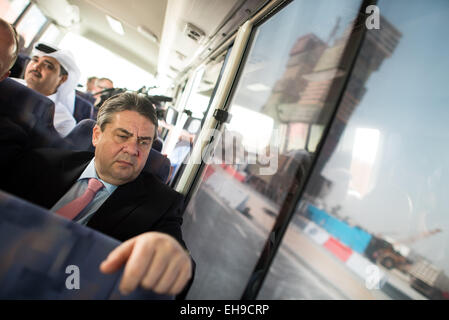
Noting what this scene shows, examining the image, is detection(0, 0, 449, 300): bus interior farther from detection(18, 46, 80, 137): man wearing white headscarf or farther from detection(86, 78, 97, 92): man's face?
detection(86, 78, 97, 92): man's face

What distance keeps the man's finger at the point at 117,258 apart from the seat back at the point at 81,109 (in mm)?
2024

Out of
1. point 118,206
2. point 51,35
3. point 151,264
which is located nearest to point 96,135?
point 118,206

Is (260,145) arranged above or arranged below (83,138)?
above

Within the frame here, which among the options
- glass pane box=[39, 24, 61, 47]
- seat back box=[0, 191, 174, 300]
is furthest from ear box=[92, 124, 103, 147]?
glass pane box=[39, 24, 61, 47]

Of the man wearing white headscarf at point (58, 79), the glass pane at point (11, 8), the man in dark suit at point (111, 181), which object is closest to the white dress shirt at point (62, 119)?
the man wearing white headscarf at point (58, 79)

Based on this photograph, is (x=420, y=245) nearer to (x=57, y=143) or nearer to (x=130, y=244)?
(x=130, y=244)

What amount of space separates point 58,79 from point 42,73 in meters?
0.10

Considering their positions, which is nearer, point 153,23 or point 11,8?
point 153,23

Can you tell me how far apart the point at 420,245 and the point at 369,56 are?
31.2 inches

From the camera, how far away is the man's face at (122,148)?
2.85 ft

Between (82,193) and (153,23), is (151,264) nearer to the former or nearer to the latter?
(82,193)

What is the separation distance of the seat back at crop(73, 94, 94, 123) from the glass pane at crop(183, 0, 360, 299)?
1361 millimetres

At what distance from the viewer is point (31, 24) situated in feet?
15.1

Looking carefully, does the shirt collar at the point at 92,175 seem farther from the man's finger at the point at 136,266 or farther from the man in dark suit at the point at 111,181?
the man's finger at the point at 136,266
